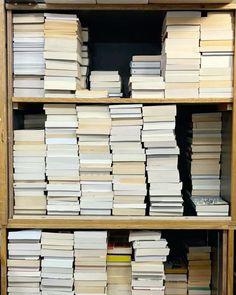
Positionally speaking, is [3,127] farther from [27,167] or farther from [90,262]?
[90,262]

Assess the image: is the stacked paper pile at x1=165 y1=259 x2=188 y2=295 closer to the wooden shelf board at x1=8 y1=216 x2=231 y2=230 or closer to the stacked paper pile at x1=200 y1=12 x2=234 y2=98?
the wooden shelf board at x1=8 y1=216 x2=231 y2=230

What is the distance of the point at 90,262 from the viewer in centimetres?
194

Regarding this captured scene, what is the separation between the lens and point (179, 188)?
77.2 inches

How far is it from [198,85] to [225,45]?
23cm

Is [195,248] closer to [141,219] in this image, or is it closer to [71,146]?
[141,219]

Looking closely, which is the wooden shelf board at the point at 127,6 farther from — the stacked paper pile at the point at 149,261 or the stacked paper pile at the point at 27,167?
the stacked paper pile at the point at 149,261

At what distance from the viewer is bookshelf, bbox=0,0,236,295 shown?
6.14ft

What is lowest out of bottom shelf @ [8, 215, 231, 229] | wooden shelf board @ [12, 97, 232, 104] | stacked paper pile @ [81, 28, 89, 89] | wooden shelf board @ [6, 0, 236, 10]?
bottom shelf @ [8, 215, 231, 229]

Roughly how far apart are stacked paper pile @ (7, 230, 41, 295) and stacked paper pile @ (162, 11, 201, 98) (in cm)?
99

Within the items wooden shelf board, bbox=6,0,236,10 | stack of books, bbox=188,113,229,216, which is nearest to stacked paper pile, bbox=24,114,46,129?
wooden shelf board, bbox=6,0,236,10

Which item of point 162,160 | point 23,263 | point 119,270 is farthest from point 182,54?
point 23,263

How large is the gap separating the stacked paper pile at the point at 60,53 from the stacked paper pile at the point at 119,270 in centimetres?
83

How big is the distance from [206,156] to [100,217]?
64cm

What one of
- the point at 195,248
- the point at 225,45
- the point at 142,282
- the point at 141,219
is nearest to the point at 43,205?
the point at 141,219
